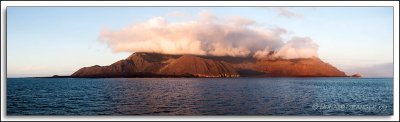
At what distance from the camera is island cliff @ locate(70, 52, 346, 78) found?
12531mm

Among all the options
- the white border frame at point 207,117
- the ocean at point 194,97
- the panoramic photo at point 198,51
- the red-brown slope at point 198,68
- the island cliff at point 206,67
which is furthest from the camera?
the red-brown slope at point 198,68

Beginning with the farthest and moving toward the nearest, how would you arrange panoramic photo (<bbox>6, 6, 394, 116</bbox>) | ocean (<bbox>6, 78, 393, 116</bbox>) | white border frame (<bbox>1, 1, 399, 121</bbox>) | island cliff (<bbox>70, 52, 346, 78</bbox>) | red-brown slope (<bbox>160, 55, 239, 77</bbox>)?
red-brown slope (<bbox>160, 55, 239, 77</bbox>)
island cliff (<bbox>70, 52, 346, 78</bbox>)
ocean (<bbox>6, 78, 393, 116</bbox>)
panoramic photo (<bbox>6, 6, 394, 116</bbox>)
white border frame (<bbox>1, 1, 399, 121</bbox>)

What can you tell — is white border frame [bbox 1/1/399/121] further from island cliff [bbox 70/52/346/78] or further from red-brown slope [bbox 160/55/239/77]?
red-brown slope [bbox 160/55/239/77]

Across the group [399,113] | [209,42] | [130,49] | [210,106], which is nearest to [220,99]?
[210,106]

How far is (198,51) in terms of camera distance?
41.7 ft

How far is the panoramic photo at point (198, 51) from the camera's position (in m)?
11.6

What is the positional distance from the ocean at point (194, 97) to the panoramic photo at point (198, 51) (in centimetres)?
5

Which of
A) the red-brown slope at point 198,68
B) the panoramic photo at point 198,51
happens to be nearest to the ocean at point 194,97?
the panoramic photo at point 198,51

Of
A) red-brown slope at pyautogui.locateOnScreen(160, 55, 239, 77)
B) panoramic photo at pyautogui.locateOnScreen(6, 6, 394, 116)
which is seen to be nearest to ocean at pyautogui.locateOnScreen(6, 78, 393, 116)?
panoramic photo at pyautogui.locateOnScreen(6, 6, 394, 116)

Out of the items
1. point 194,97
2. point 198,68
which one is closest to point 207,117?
point 198,68

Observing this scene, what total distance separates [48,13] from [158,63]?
302cm

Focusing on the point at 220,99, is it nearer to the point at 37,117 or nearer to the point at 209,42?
the point at 209,42

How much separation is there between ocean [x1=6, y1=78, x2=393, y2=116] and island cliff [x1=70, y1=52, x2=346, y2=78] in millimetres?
222

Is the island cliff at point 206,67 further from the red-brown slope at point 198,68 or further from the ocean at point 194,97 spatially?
the ocean at point 194,97
